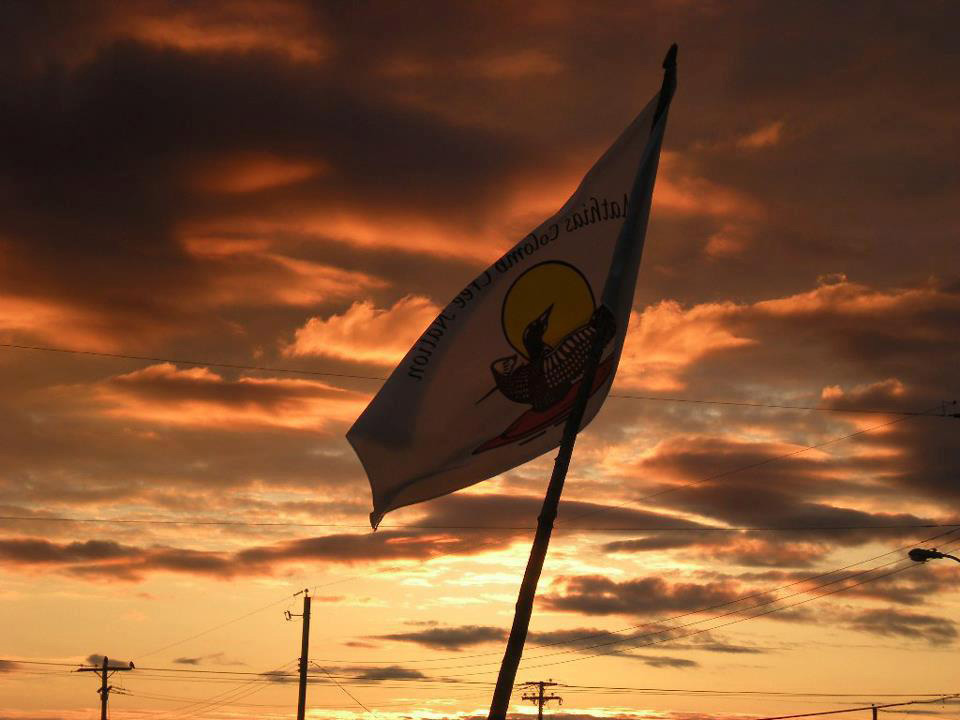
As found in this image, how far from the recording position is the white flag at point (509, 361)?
54.4 ft

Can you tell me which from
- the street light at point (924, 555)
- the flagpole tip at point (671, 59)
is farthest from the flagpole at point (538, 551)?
the street light at point (924, 555)

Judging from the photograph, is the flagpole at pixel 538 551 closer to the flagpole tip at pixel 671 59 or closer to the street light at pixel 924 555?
the flagpole tip at pixel 671 59

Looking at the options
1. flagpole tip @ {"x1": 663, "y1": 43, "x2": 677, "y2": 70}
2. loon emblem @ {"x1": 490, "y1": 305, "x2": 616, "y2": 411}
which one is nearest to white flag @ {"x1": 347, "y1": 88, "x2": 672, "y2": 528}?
loon emblem @ {"x1": 490, "y1": 305, "x2": 616, "y2": 411}

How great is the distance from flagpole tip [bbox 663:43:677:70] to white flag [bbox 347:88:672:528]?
0.53m

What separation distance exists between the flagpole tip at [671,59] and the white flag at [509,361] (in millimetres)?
527

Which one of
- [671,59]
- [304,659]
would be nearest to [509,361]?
[671,59]

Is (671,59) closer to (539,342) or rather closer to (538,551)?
(539,342)

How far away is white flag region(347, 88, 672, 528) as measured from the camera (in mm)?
16594

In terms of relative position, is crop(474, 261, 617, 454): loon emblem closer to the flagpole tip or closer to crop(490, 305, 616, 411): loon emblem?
crop(490, 305, 616, 411): loon emblem

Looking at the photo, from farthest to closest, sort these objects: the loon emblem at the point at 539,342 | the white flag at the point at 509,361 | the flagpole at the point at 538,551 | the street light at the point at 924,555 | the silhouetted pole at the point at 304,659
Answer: the silhouetted pole at the point at 304,659 → the street light at the point at 924,555 → the loon emblem at the point at 539,342 → the white flag at the point at 509,361 → the flagpole at the point at 538,551

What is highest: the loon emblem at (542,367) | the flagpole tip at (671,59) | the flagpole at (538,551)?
the flagpole tip at (671,59)

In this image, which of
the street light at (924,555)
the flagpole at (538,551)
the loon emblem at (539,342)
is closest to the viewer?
the flagpole at (538,551)

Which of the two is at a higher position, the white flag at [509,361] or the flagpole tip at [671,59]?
the flagpole tip at [671,59]

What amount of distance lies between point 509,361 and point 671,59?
149 inches
